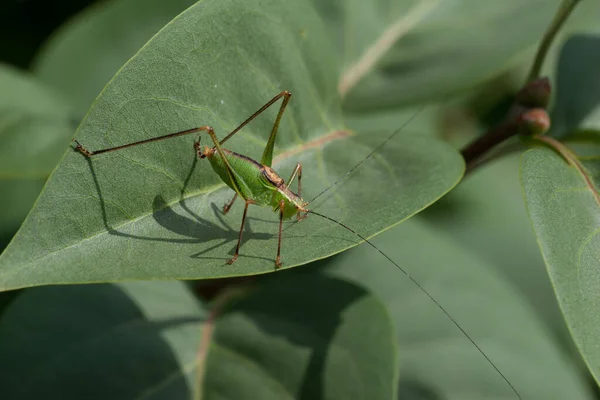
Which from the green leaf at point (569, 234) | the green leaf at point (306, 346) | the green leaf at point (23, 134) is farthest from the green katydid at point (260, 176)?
the green leaf at point (23, 134)

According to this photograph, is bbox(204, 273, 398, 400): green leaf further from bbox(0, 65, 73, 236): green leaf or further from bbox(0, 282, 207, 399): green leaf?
bbox(0, 65, 73, 236): green leaf

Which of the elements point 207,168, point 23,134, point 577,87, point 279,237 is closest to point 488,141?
point 577,87

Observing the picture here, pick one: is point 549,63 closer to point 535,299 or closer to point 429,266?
point 535,299

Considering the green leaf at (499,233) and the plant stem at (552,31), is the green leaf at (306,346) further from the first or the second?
the green leaf at (499,233)

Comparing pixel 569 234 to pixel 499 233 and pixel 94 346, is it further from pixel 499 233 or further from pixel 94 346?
pixel 499 233

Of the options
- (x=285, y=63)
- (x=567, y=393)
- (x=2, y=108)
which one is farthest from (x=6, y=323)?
(x=567, y=393)

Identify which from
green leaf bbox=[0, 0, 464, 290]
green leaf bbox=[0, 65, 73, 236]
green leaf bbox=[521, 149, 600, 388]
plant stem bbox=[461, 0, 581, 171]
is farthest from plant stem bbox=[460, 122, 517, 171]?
green leaf bbox=[0, 65, 73, 236]
